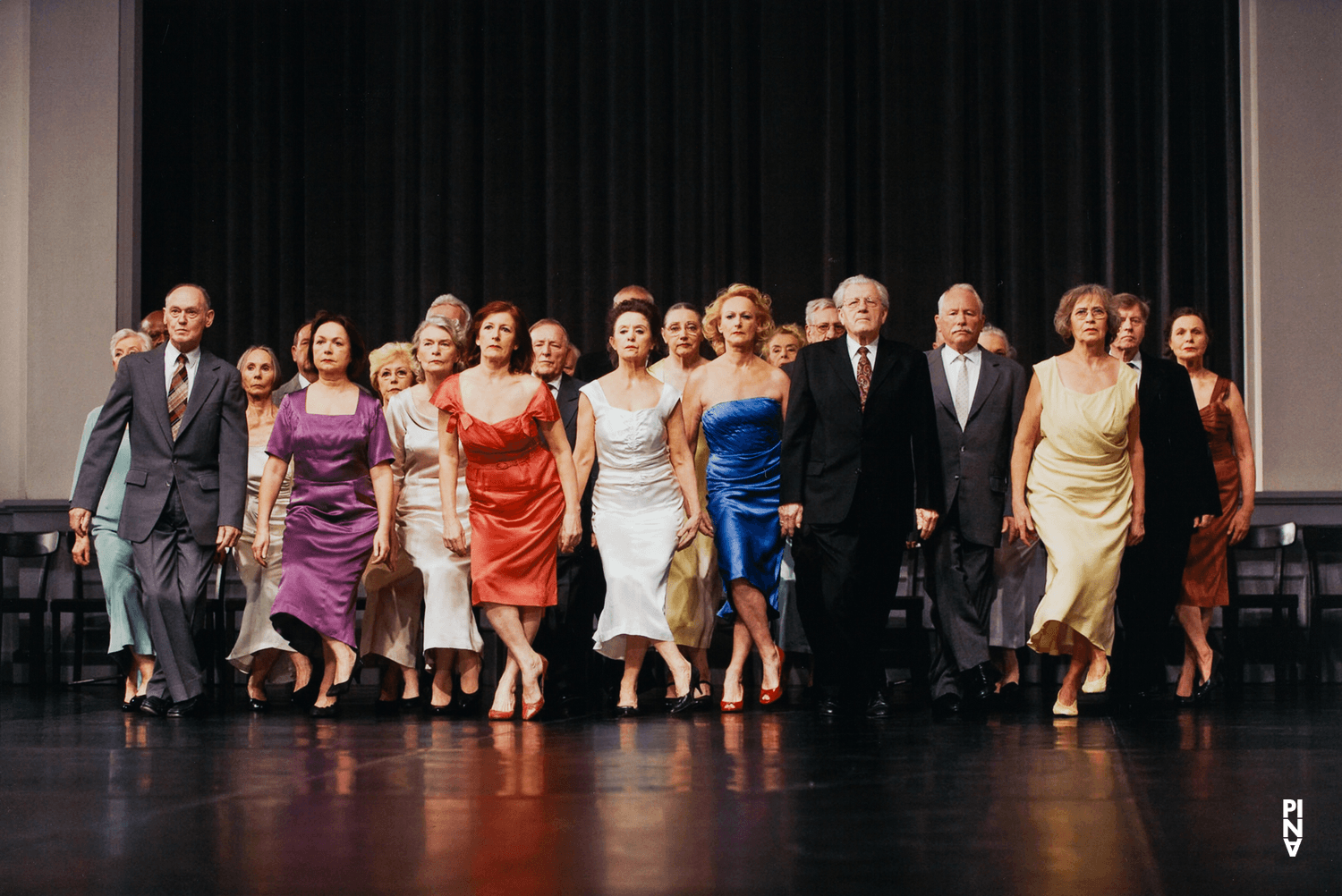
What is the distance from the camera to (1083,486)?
189 inches

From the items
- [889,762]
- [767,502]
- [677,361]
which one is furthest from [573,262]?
[889,762]

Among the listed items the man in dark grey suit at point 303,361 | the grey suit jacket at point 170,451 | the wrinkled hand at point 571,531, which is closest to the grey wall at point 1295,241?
the wrinkled hand at point 571,531

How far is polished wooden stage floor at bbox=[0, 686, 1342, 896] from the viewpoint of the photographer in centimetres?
253

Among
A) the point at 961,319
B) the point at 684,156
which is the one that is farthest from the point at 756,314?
the point at 684,156

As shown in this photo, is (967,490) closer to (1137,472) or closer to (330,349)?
(1137,472)

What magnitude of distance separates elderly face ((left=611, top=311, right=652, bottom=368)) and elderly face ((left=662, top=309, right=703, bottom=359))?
1.26 feet

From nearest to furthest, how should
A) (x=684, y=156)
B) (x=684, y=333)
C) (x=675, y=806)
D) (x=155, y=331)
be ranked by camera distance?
(x=675, y=806) → (x=684, y=333) → (x=155, y=331) → (x=684, y=156)

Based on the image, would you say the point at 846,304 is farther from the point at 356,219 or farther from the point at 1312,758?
the point at 356,219

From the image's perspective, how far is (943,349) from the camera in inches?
199

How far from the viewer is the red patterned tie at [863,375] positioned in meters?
4.75

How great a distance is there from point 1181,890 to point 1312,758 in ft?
5.77

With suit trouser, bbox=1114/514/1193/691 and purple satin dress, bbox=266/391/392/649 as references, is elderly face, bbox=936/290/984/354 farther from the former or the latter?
purple satin dress, bbox=266/391/392/649

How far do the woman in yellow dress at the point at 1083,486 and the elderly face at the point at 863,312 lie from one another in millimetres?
636

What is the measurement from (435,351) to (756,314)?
1287 mm
